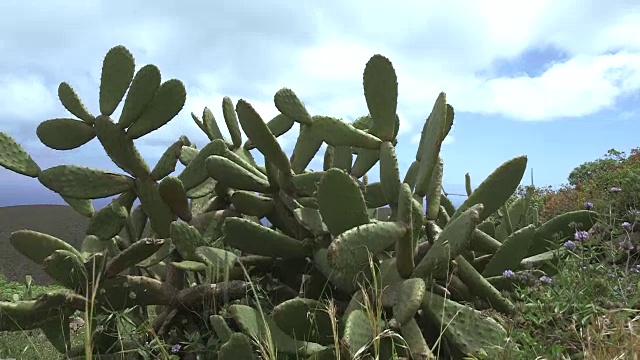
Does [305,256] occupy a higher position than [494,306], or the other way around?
[305,256]

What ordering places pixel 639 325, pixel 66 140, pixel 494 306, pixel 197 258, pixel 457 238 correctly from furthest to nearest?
pixel 66 140 < pixel 197 258 < pixel 494 306 < pixel 457 238 < pixel 639 325

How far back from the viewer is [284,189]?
13.5 ft

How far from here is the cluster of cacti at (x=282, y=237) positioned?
312cm

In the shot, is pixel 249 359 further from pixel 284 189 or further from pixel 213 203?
pixel 213 203

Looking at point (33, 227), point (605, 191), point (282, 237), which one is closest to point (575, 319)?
point (282, 237)

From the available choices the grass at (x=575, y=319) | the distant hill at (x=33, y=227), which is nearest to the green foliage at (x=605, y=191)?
the grass at (x=575, y=319)

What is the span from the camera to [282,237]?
3680 millimetres

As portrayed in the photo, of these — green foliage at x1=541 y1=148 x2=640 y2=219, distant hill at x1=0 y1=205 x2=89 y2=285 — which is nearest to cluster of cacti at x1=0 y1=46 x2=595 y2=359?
green foliage at x1=541 y1=148 x2=640 y2=219

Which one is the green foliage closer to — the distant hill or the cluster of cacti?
the cluster of cacti

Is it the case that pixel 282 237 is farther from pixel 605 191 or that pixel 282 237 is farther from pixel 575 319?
pixel 605 191

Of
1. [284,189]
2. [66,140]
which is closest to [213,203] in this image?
[284,189]

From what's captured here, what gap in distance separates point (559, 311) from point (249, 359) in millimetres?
1330

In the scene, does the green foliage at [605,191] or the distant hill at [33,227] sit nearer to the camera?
the green foliage at [605,191]

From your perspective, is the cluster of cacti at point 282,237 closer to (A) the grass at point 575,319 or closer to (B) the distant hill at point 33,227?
(A) the grass at point 575,319
